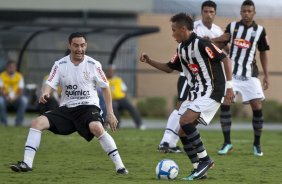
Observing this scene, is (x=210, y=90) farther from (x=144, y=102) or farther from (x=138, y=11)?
(x=138, y=11)

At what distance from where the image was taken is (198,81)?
1118 centimetres

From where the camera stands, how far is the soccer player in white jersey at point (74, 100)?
11.3m

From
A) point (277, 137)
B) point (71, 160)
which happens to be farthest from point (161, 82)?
point (71, 160)

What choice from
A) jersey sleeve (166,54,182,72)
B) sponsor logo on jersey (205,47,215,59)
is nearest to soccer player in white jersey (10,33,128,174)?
jersey sleeve (166,54,182,72)

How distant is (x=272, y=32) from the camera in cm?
2859

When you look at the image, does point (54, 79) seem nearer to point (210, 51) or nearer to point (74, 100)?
point (74, 100)

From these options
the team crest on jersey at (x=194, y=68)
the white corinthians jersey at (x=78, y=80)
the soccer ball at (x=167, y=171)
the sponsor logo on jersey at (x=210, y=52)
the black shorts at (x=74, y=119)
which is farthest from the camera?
the white corinthians jersey at (x=78, y=80)

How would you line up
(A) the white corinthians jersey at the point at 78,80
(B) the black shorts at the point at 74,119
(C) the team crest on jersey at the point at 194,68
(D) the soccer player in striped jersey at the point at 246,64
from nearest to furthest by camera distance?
(C) the team crest on jersey at the point at 194,68 → (B) the black shorts at the point at 74,119 → (A) the white corinthians jersey at the point at 78,80 → (D) the soccer player in striped jersey at the point at 246,64

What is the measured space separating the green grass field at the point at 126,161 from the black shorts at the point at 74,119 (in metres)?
0.54

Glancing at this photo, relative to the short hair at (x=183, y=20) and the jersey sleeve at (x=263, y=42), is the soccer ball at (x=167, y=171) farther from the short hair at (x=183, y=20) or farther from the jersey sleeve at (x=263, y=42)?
the jersey sleeve at (x=263, y=42)

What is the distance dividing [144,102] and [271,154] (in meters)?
15.6

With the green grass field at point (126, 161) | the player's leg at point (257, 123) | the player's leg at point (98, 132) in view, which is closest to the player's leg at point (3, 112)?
the green grass field at point (126, 161)

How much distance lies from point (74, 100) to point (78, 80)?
0.27 metres

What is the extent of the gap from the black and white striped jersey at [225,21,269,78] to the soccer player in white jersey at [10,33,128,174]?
3.63 meters
